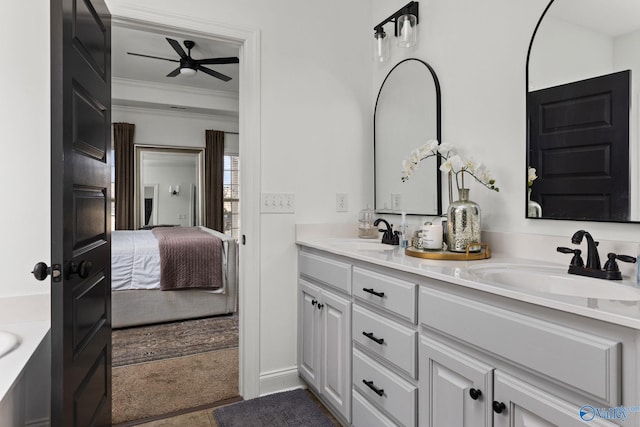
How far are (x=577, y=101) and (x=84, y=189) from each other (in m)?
1.88

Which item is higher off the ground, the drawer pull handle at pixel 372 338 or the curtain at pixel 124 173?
the curtain at pixel 124 173

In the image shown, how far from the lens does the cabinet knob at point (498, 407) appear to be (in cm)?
103

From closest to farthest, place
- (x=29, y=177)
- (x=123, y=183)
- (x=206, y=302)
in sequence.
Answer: (x=29, y=177) < (x=206, y=302) < (x=123, y=183)

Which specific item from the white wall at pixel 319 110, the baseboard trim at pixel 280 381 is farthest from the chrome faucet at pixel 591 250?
the baseboard trim at pixel 280 381

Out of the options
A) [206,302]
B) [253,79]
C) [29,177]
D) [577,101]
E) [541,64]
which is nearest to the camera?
[577,101]

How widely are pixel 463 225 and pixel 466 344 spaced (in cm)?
61

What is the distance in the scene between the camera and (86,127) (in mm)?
1443

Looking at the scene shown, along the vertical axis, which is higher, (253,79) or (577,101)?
(253,79)

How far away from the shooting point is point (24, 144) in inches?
65.5

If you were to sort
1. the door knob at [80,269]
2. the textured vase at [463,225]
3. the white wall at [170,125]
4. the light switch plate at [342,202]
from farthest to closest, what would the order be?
the white wall at [170,125]
the light switch plate at [342,202]
the textured vase at [463,225]
the door knob at [80,269]

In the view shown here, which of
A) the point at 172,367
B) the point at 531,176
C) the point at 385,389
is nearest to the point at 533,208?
the point at 531,176

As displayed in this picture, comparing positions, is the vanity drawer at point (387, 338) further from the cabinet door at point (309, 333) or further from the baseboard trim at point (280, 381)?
the baseboard trim at point (280, 381)

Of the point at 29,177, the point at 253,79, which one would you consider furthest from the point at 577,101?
the point at 29,177

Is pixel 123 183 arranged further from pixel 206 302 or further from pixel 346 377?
pixel 346 377
